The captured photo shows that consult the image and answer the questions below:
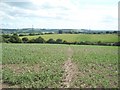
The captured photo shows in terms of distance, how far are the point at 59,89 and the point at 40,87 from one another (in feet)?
2.77

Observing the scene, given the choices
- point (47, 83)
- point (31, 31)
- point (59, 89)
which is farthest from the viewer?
point (31, 31)

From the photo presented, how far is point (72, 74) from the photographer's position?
14.1m

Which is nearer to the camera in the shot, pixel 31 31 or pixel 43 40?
pixel 43 40

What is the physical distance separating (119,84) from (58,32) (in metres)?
77.9

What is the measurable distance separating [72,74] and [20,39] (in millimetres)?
55326

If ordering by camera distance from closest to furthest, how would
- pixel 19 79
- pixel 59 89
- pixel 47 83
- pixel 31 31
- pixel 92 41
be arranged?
1. pixel 59 89
2. pixel 47 83
3. pixel 19 79
4. pixel 92 41
5. pixel 31 31

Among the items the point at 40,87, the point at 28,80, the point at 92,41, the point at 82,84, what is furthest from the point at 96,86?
the point at 92,41

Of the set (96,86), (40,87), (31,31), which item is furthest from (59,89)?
(31,31)

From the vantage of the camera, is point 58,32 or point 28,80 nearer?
point 28,80

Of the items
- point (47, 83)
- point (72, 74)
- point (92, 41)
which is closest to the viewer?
point (47, 83)

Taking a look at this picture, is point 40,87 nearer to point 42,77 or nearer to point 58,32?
point 42,77

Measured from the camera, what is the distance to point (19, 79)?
39.6ft

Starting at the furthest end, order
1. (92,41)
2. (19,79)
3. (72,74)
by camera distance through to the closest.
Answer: (92,41) → (72,74) → (19,79)

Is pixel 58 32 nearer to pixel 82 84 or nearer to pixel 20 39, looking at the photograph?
pixel 20 39
